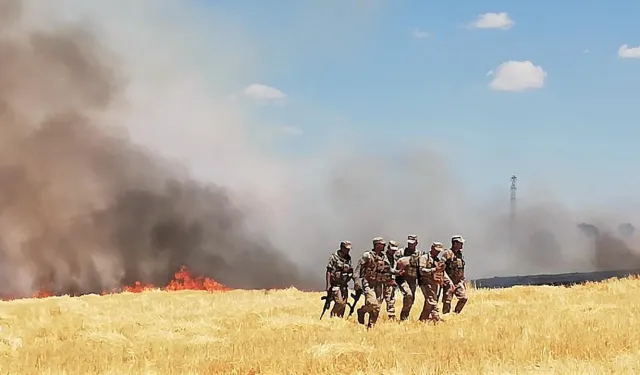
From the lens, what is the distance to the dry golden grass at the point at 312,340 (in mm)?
11352

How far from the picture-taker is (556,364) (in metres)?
10.7

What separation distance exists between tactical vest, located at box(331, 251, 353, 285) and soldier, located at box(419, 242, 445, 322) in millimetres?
1859

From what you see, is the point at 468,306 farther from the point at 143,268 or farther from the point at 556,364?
the point at 143,268

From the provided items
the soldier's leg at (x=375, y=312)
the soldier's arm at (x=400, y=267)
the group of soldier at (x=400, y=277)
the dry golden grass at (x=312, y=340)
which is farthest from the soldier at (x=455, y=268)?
the soldier's leg at (x=375, y=312)

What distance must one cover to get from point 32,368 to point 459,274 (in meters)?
10.7

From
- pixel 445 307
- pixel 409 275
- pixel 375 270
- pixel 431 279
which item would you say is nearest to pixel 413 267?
pixel 409 275

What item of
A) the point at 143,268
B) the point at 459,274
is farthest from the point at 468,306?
the point at 143,268

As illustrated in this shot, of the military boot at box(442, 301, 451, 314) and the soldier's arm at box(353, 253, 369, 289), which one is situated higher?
the soldier's arm at box(353, 253, 369, 289)

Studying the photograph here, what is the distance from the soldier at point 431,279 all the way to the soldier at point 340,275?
1870 millimetres

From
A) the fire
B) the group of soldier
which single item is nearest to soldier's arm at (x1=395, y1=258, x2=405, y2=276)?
the group of soldier

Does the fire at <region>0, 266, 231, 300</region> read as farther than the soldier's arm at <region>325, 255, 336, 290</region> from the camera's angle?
Yes

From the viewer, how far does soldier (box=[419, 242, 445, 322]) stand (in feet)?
58.4

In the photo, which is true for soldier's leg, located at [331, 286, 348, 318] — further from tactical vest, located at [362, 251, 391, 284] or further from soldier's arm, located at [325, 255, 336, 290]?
tactical vest, located at [362, 251, 391, 284]

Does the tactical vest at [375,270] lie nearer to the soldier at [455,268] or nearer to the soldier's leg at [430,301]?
the soldier's leg at [430,301]
